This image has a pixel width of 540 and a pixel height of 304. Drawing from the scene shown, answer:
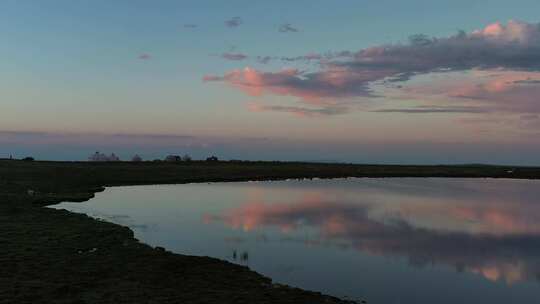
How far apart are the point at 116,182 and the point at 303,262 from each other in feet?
224

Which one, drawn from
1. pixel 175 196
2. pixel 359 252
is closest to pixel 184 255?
pixel 359 252

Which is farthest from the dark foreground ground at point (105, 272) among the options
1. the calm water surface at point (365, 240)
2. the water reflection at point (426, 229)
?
the water reflection at point (426, 229)

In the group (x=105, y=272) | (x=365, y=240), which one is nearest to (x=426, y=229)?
(x=365, y=240)

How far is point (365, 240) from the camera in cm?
3247

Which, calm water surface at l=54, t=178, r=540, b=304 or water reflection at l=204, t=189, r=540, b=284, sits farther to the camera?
water reflection at l=204, t=189, r=540, b=284

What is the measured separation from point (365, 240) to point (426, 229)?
848cm

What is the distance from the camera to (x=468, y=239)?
111ft

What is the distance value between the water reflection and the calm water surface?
8 centimetres

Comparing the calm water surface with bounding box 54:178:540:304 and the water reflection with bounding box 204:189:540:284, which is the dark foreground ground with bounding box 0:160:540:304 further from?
the water reflection with bounding box 204:189:540:284

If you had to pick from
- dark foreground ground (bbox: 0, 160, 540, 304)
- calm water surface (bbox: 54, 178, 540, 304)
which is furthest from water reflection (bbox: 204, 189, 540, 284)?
dark foreground ground (bbox: 0, 160, 540, 304)

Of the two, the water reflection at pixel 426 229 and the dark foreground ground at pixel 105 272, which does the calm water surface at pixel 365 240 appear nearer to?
the water reflection at pixel 426 229

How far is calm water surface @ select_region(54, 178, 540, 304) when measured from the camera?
21172 mm

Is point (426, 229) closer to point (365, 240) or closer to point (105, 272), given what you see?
point (365, 240)

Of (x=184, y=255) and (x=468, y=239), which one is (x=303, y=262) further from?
(x=468, y=239)
